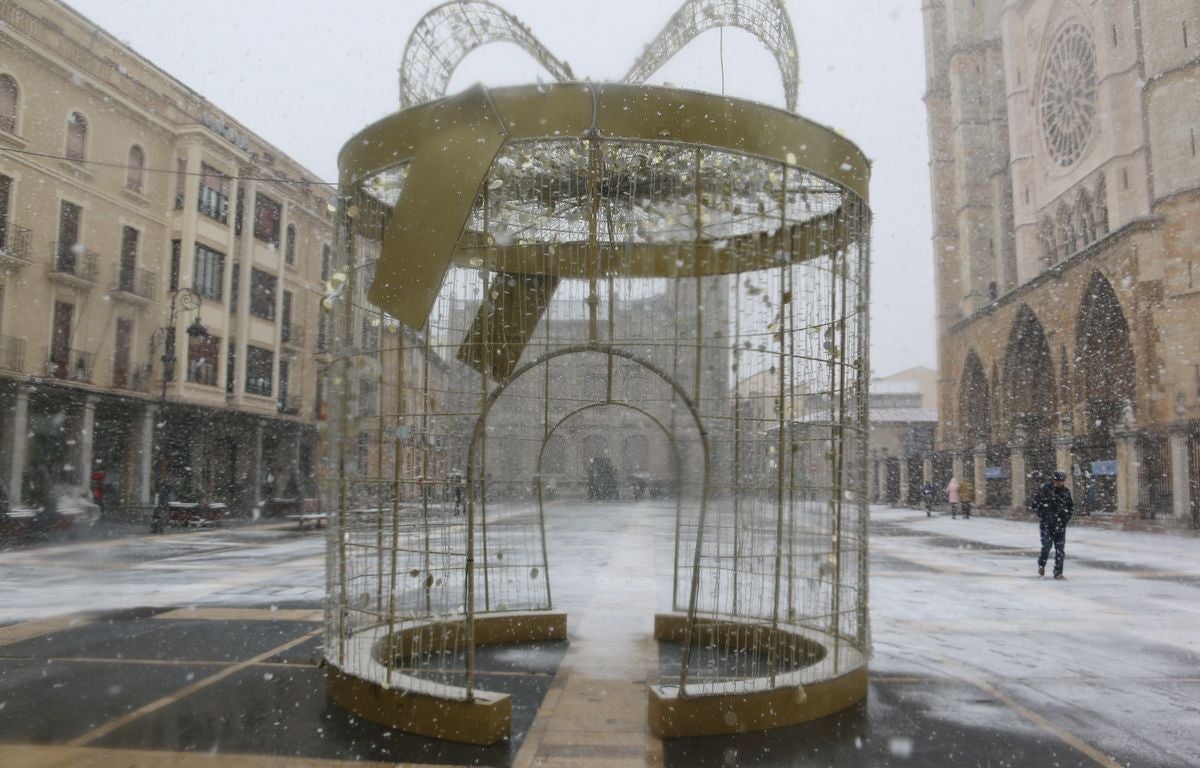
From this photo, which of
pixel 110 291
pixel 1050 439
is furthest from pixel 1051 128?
pixel 110 291

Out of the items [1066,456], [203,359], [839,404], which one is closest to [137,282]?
[203,359]

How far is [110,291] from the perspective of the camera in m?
23.4

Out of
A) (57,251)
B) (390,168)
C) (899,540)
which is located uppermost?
(57,251)

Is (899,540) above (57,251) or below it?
below

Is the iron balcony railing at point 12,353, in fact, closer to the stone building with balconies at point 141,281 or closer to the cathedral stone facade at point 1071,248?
the stone building with balconies at point 141,281

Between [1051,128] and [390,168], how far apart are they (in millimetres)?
36490

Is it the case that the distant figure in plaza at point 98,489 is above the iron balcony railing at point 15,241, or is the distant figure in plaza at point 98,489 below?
below

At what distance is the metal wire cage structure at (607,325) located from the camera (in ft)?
14.8

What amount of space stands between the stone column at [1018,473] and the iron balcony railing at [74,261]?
3133 centimetres

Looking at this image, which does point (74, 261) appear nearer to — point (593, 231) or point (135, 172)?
point (135, 172)

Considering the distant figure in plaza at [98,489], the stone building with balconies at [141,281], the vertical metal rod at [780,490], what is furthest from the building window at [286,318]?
the vertical metal rod at [780,490]

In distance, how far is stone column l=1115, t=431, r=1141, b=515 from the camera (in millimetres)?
23859

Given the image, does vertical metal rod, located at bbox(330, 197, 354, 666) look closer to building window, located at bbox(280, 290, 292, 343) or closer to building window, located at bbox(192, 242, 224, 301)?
building window, located at bbox(192, 242, 224, 301)

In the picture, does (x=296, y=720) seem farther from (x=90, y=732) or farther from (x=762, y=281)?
(x=762, y=281)
